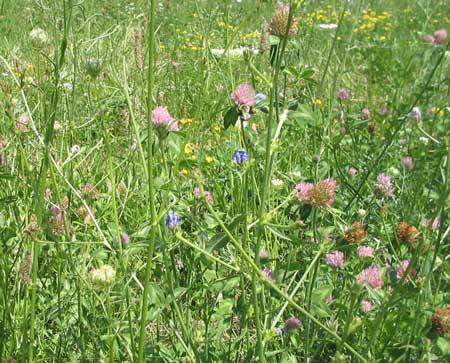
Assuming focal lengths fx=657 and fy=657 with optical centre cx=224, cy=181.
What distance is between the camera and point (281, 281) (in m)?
1.01

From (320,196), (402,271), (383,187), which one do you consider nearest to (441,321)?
(402,271)

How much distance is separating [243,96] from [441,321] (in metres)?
0.40

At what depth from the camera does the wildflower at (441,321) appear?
2.84 ft

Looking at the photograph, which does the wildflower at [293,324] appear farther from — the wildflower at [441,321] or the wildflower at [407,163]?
the wildflower at [407,163]

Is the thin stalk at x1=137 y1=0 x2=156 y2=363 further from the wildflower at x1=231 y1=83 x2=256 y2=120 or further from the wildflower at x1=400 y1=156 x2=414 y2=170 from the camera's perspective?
the wildflower at x1=400 y1=156 x2=414 y2=170

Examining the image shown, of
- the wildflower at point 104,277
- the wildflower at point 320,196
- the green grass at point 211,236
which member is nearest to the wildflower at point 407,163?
the green grass at point 211,236

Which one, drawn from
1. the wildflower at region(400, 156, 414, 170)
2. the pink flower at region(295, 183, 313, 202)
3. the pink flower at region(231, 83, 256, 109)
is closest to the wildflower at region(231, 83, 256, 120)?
the pink flower at region(231, 83, 256, 109)

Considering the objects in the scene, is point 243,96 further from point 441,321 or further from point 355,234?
point 441,321

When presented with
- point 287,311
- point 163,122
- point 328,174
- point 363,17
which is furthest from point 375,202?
point 363,17

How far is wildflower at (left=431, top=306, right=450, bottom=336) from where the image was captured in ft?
2.84

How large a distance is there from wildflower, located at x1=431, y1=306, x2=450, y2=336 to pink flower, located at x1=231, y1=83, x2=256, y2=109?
1.24 feet

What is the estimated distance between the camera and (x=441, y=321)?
2.85 feet

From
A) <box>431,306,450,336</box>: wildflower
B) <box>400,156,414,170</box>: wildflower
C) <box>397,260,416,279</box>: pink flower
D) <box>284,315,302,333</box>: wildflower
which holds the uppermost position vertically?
<box>431,306,450,336</box>: wildflower

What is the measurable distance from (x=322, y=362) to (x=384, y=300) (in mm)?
302
